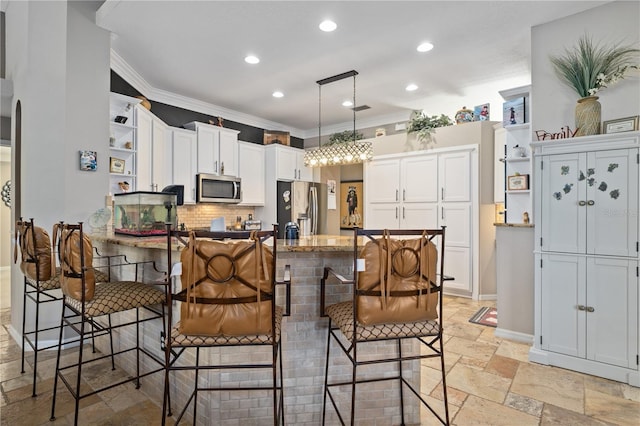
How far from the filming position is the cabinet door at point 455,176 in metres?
4.81

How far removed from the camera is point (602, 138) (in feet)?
8.24

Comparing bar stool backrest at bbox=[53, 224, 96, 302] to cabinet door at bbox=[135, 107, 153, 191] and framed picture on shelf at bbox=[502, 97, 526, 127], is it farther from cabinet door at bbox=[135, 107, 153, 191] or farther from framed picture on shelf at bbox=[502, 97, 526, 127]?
framed picture on shelf at bbox=[502, 97, 526, 127]

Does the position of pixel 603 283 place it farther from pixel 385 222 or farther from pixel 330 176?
pixel 330 176

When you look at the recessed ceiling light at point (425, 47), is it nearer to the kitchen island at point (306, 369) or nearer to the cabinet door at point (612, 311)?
the cabinet door at point (612, 311)

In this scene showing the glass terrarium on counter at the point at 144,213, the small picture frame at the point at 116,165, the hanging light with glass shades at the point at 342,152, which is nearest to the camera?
the glass terrarium on counter at the point at 144,213

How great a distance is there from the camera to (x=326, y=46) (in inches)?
139

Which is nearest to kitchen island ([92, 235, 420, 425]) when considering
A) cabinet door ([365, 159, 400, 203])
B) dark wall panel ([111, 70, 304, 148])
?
dark wall panel ([111, 70, 304, 148])

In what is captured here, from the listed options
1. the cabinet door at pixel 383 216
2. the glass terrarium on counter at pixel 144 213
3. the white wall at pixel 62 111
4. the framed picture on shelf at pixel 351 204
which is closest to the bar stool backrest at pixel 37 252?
the glass terrarium on counter at pixel 144 213

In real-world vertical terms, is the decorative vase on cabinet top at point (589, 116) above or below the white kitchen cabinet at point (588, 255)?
above

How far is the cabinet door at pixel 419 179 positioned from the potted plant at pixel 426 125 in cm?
31

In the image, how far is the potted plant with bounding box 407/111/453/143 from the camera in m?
5.05

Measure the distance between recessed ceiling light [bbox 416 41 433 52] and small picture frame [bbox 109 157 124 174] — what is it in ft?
11.0

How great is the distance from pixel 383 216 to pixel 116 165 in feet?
12.4

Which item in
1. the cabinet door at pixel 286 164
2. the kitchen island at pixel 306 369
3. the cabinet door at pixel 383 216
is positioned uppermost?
the cabinet door at pixel 286 164
